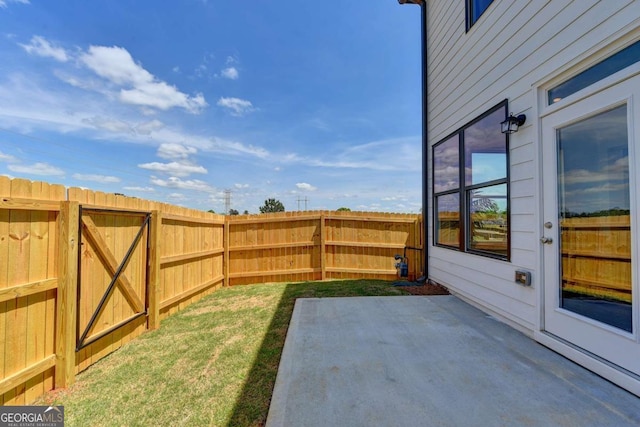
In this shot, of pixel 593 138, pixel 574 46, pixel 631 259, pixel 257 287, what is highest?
pixel 574 46

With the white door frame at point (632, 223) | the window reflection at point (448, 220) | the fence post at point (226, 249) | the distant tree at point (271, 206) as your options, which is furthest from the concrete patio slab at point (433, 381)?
the distant tree at point (271, 206)

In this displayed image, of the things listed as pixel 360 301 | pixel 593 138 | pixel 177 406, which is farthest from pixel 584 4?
pixel 177 406

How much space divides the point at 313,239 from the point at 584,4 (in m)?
5.17

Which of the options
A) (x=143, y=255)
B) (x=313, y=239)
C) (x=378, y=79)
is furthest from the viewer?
(x=378, y=79)

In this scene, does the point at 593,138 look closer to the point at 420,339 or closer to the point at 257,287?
the point at 420,339

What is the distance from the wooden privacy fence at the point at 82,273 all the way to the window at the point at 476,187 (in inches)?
168

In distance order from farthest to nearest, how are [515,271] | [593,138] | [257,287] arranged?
[257,287], [515,271], [593,138]

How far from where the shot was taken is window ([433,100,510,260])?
3098 millimetres

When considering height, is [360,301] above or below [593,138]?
below

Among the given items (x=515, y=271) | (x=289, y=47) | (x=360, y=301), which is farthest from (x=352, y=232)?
(x=289, y=47)

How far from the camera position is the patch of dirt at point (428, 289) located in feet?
14.4

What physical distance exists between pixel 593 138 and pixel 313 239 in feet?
15.9

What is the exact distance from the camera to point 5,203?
5.63 feet

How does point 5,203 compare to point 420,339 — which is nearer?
point 5,203
